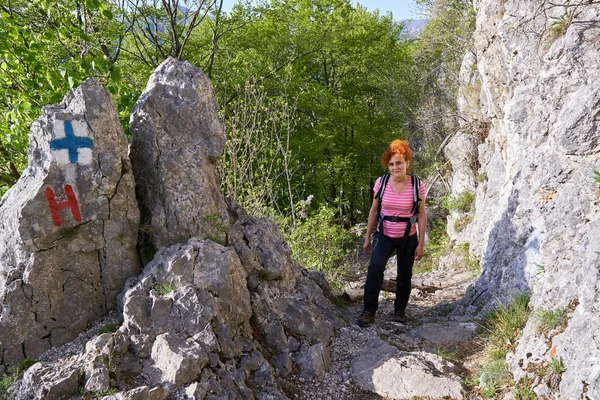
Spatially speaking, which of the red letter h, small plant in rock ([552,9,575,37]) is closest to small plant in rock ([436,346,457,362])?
the red letter h

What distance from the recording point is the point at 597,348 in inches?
124

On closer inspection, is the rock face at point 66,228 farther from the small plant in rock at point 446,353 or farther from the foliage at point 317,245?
the foliage at point 317,245

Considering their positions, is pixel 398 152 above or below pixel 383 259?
above

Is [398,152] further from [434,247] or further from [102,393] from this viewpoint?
[434,247]

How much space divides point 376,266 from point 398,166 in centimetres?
118

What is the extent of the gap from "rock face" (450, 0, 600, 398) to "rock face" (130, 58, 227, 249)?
10.5 ft

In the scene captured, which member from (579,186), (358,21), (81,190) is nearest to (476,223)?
(579,186)

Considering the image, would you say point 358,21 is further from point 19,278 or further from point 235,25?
point 19,278

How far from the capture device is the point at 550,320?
3.84 metres

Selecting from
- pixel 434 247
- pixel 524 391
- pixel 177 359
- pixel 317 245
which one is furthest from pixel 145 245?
pixel 434 247

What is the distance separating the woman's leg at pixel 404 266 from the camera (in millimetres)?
5164

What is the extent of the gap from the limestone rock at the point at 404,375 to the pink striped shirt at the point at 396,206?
52.1 inches

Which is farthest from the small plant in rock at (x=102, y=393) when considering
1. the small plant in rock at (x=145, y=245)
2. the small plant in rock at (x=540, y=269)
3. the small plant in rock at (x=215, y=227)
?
the small plant in rock at (x=540, y=269)

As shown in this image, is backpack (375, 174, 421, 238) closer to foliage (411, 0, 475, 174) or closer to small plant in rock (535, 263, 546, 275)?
small plant in rock (535, 263, 546, 275)
